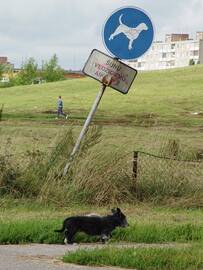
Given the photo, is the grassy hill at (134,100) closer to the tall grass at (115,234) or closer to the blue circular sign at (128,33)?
the blue circular sign at (128,33)

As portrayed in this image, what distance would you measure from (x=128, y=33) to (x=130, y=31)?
0.06m

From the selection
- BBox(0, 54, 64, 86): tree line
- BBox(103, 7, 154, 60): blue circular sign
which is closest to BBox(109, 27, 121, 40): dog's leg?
BBox(103, 7, 154, 60): blue circular sign

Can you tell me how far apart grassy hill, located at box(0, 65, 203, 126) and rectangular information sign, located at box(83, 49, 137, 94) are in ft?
85.5

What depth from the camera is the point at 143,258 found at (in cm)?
786

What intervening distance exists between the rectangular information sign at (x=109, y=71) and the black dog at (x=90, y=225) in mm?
4422

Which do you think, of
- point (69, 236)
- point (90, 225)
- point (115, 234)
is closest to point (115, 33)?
point (115, 234)

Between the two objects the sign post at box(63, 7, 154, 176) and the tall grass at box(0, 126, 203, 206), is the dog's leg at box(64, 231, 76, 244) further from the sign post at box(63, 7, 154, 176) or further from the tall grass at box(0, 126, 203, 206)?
the sign post at box(63, 7, 154, 176)

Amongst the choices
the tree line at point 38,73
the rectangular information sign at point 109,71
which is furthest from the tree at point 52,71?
the rectangular information sign at point 109,71

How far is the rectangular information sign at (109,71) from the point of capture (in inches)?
524

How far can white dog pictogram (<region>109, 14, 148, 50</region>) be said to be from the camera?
43.0 ft

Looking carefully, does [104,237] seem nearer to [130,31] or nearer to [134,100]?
[130,31]

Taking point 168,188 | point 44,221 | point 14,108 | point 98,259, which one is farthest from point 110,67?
point 14,108

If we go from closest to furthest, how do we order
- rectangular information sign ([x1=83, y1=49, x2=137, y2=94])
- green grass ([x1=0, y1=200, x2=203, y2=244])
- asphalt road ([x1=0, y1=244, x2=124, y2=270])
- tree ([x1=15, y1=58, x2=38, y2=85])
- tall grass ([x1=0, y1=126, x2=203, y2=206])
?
asphalt road ([x1=0, y1=244, x2=124, y2=270]) → green grass ([x1=0, y1=200, x2=203, y2=244]) → tall grass ([x1=0, y1=126, x2=203, y2=206]) → rectangular information sign ([x1=83, y1=49, x2=137, y2=94]) → tree ([x1=15, y1=58, x2=38, y2=85])

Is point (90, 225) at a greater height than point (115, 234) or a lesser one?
greater
